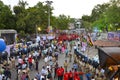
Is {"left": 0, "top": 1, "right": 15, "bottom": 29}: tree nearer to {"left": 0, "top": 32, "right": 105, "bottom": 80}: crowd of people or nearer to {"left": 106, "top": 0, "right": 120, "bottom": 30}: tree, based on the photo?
{"left": 106, "top": 0, "right": 120, "bottom": 30}: tree

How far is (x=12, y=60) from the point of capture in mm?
29656

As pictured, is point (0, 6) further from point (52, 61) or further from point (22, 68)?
point (22, 68)

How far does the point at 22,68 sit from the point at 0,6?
111ft

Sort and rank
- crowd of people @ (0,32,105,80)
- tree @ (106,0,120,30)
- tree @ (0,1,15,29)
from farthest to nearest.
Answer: tree @ (0,1,15,29)
tree @ (106,0,120,30)
crowd of people @ (0,32,105,80)

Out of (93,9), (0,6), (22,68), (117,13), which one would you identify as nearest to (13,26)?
(0,6)

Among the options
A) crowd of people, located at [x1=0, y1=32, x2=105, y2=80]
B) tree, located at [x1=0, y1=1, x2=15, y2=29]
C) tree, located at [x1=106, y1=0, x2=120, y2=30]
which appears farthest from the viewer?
tree, located at [x1=0, y1=1, x2=15, y2=29]

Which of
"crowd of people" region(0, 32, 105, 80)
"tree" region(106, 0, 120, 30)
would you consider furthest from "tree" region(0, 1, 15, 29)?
"crowd of people" region(0, 32, 105, 80)

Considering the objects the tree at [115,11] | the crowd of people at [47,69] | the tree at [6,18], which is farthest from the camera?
the tree at [6,18]

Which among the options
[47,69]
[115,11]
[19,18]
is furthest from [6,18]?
[47,69]

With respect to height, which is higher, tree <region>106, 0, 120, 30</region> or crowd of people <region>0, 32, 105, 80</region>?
tree <region>106, 0, 120, 30</region>

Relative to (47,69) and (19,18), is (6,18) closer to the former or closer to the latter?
(19,18)

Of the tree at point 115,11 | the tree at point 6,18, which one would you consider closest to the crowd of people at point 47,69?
the tree at point 115,11

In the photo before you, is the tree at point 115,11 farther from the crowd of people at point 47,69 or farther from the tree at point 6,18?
the crowd of people at point 47,69

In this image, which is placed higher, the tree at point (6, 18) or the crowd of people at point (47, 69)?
the tree at point (6, 18)
